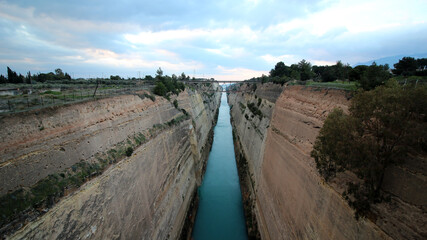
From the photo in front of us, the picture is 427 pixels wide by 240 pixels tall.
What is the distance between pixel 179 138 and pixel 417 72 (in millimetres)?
15522

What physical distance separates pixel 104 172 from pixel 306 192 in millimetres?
7879

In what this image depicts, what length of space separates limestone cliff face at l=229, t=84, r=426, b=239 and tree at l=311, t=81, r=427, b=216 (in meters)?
0.46

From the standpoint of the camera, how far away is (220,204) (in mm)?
16609

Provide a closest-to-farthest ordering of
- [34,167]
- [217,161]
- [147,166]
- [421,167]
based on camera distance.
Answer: [421,167] < [34,167] < [147,166] < [217,161]

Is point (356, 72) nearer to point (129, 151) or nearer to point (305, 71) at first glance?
point (129, 151)

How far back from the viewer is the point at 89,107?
27.4 feet

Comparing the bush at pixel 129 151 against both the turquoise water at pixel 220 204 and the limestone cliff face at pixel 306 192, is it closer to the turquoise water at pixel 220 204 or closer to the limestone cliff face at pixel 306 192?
the limestone cliff face at pixel 306 192

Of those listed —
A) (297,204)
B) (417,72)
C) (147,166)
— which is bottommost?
(297,204)

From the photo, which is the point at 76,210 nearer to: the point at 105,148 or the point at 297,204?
the point at 105,148

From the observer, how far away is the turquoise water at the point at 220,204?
13727mm

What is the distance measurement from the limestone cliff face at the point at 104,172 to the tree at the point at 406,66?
50.2 ft

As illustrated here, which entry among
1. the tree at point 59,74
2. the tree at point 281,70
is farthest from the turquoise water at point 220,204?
the tree at point 59,74

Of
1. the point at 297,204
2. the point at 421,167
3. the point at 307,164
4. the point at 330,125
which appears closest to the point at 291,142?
the point at 307,164

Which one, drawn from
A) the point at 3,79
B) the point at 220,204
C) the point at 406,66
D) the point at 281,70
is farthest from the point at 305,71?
the point at 3,79
